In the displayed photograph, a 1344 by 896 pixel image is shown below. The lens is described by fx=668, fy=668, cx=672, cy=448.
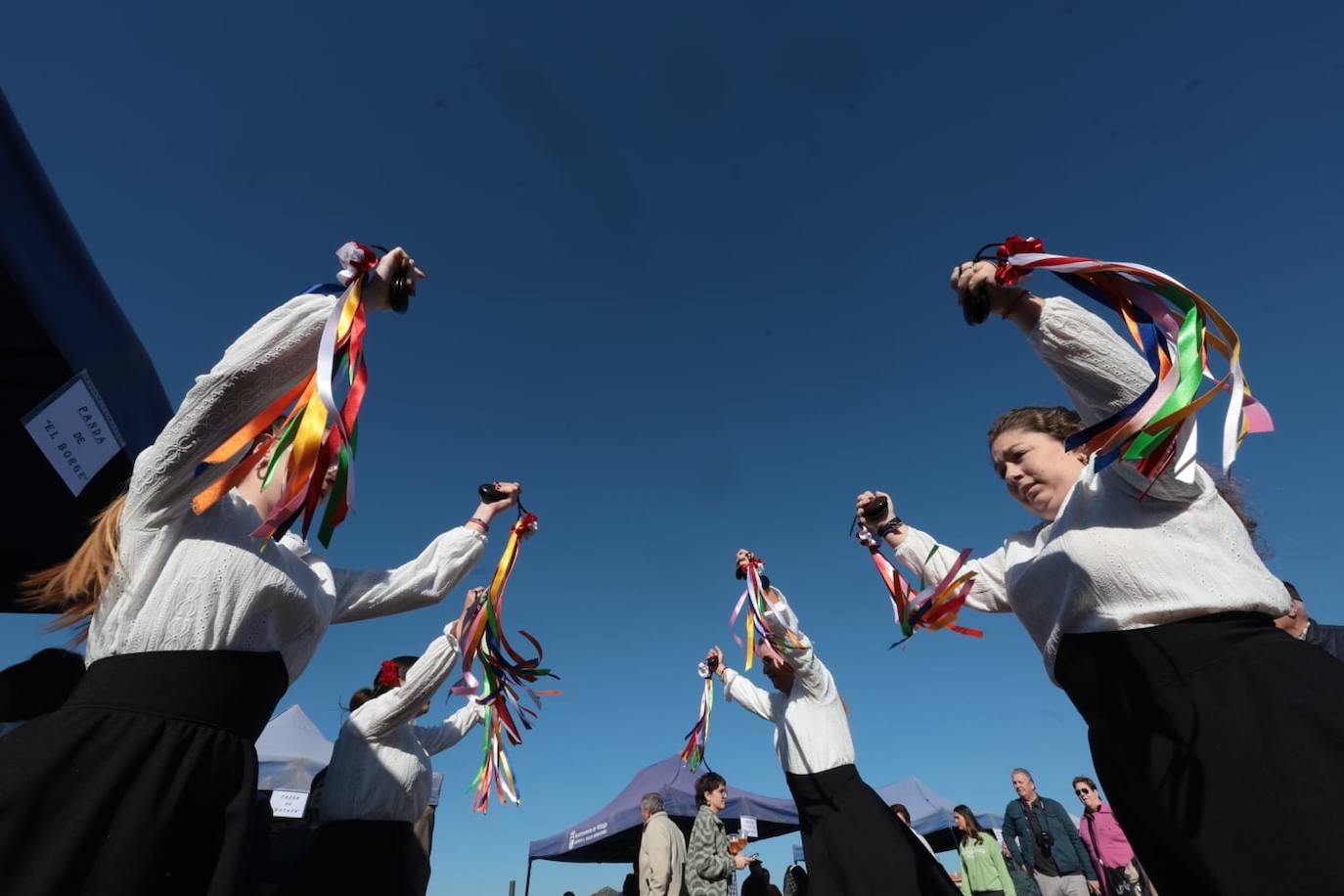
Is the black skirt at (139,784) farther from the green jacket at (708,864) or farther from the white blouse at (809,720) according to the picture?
the green jacket at (708,864)

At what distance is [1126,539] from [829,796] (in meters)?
2.44

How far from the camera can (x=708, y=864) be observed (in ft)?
18.4

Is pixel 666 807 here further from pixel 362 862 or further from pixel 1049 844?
pixel 362 862

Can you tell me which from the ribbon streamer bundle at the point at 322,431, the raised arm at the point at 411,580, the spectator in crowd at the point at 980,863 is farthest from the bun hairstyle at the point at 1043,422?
the spectator in crowd at the point at 980,863

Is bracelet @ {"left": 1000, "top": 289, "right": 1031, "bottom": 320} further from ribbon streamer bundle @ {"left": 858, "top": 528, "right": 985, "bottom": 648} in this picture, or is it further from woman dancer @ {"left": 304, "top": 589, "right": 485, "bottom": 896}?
woman dancer @ {"left": 304, "top": 589, "right": 485, "bottom": 896}

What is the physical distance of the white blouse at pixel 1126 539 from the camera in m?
1.44

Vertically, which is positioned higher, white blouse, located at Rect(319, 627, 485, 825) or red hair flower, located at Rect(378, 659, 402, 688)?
red hair flower, located at Rect(378, 659, 402, 688)

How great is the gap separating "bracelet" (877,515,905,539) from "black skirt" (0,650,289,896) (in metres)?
2.11

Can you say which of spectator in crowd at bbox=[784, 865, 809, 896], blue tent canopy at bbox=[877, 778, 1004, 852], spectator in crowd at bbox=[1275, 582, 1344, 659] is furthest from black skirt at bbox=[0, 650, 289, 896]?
blue tent canopy at bbox=[877, 778, 1004, 852]

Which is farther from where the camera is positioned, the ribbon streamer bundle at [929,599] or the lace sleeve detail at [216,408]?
the ribbon streamer bundle at [929,599]

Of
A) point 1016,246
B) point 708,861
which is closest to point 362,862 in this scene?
point 1016,246

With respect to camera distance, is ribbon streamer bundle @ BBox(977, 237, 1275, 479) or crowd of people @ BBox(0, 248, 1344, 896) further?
ribbon streamer bundle @ BBox(977, 237, 1275, 479)

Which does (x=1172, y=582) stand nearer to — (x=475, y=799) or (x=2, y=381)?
(x=2, y=381)

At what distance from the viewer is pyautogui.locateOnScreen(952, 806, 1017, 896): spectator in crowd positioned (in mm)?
7391
